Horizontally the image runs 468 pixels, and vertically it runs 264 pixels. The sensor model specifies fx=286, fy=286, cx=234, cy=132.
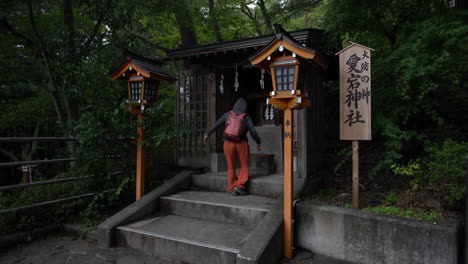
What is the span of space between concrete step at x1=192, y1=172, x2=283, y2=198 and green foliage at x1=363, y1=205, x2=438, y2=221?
2025 millimetres

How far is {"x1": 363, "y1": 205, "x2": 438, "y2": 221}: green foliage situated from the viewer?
14.5ft

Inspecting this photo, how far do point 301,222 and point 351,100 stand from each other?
7.99 ft

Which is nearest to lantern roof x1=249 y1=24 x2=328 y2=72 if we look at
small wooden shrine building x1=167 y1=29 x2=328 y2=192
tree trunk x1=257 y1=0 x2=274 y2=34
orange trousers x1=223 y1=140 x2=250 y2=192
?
small wooden shrine building x1=167 y1=29 x2=328 y2=192

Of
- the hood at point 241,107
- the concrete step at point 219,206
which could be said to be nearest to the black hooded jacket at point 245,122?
the hood at point 241,107

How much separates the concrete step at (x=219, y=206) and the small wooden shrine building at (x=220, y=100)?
150 cm

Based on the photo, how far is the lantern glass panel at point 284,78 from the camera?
4.96m

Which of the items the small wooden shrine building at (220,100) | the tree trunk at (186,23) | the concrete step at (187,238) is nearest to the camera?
the concrete step at (187,238)

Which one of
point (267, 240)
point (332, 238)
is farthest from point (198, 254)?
point (332, 238)

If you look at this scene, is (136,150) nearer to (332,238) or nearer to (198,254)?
(198,254)

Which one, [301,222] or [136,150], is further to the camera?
[136,150]

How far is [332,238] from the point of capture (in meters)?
4.84

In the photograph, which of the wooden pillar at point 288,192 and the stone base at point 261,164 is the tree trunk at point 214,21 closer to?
the stone base at point 261,164

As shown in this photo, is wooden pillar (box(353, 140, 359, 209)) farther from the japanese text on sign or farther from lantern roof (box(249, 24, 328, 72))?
lantern roof (box(249, 24, 328, 72))

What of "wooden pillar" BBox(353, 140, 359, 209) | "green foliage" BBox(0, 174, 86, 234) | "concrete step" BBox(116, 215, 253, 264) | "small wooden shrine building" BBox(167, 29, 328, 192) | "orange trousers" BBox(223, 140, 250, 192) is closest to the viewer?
"concrete step" BBox(116, 215, 253, 264)
